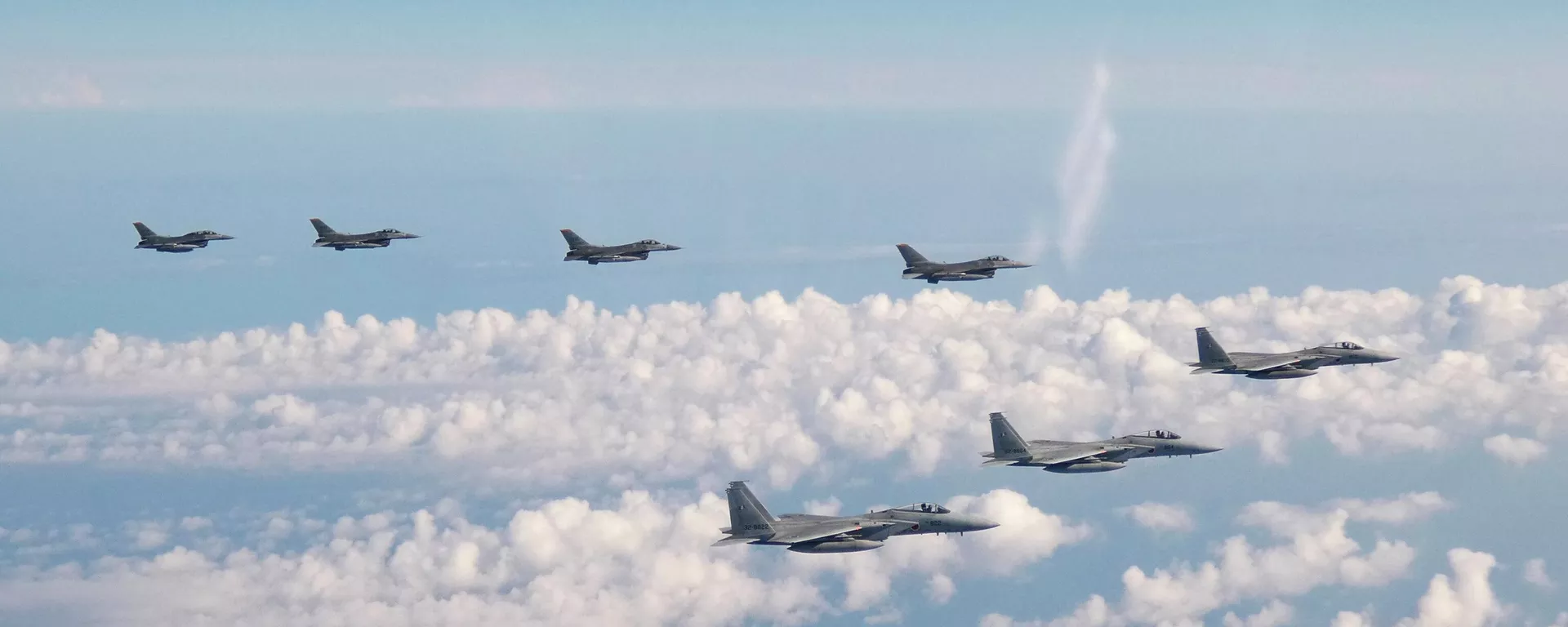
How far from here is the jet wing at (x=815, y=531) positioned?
15525cm

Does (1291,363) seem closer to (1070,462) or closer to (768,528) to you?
(1070,462)

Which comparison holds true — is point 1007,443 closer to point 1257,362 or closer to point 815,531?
point 815,531

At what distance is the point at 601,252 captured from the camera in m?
189

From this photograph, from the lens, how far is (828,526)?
15800cm

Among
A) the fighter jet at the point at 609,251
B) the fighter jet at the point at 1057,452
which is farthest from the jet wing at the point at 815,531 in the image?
the fighter jet at the point at 609,251

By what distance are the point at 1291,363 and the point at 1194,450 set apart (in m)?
17.1

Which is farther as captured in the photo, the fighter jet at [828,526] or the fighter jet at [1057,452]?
the fighter jet at [1057,452]

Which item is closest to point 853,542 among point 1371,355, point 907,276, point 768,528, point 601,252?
point 768,528

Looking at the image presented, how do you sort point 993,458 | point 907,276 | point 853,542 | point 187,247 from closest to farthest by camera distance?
point 853,542, point 993,458, point 907,276, point 187,247

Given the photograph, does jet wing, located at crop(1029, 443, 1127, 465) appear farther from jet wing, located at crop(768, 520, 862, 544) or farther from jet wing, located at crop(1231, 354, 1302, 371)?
jet wing, located at crop(768, 520, 862, 544)

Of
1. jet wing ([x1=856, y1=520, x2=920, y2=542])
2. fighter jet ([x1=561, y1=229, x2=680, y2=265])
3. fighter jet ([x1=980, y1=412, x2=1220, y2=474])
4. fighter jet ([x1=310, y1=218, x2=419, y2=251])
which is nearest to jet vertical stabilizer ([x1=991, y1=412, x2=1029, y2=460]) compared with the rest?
fighter jet ([x1=980, y1=412, x2=1220, y2=474])

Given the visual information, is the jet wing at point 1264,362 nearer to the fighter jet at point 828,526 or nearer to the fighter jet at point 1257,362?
the fighter jet at point 1257,362

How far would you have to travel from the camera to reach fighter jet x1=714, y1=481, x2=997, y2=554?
15525 cm

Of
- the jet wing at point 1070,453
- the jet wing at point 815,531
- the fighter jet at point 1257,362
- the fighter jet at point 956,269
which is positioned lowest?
the jet wing at point 815,531
